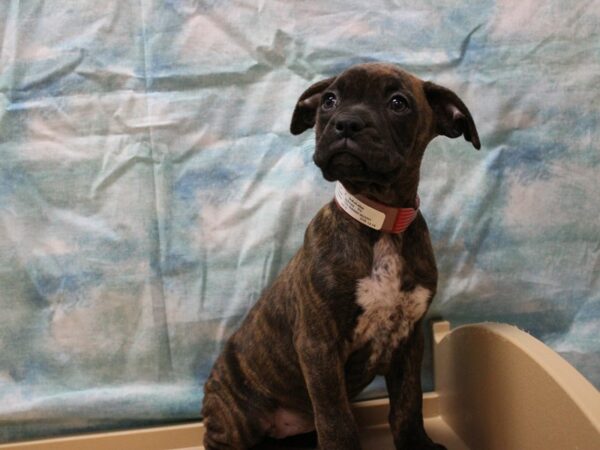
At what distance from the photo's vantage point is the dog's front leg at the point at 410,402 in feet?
5.74

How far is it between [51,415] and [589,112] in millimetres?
1834

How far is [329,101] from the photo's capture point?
156 cm

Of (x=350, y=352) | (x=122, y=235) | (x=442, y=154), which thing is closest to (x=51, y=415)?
(x=122, y=235)

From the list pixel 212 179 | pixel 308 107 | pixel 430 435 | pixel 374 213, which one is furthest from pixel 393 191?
pixel 430 435

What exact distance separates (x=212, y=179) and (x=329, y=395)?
2.48 ft

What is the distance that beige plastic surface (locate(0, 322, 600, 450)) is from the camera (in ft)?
4.65

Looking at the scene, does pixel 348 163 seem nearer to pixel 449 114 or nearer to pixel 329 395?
pixel 449 114

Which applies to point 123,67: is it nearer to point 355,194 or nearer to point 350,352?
point 355,194

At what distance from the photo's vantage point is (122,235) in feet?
6.60

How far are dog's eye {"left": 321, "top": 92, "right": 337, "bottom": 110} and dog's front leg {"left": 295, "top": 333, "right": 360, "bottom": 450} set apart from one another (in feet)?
1.75

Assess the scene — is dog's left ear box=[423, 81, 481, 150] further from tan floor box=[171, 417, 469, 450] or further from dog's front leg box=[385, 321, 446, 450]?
tan floor box=[171, 417, 469, 450]

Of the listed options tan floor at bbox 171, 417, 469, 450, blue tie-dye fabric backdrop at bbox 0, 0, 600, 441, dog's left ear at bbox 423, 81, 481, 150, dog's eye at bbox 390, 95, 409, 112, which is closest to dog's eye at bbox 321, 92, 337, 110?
dog's eye at bbox 390, 95, 409, 112

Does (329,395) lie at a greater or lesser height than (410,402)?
greater

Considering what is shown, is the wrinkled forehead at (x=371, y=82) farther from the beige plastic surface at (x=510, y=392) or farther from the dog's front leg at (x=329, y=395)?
the beige plastic surface at (x=510, y=392)
